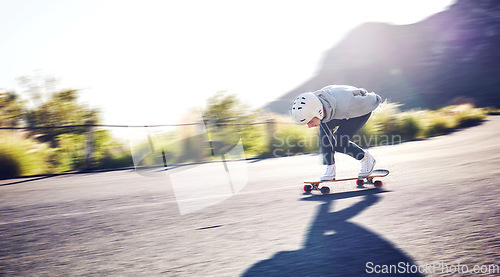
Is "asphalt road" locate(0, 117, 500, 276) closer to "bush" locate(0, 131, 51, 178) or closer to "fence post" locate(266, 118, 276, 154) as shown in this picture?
"bush" locate(0, 131, 51, 178)

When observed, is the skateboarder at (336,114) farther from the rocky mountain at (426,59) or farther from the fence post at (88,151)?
the rocky mountain at (426,59)

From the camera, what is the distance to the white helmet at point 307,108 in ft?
14.5

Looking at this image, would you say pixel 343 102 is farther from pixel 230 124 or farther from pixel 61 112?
pixel 61 112

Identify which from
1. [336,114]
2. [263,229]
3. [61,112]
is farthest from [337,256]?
[61,112]

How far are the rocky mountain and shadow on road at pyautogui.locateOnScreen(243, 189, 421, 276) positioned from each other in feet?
161

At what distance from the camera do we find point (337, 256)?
2.53 metres

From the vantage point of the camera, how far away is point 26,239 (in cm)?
343

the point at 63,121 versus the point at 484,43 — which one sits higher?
the point at 63,121

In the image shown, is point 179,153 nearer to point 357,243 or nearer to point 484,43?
point 357,243

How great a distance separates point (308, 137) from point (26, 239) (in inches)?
449

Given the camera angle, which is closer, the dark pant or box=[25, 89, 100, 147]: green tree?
the dark pant

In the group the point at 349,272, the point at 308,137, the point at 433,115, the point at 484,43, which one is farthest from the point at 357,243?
the point at 484,43

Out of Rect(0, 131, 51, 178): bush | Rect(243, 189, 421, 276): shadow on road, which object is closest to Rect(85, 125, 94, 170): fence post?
Rect(0, 131, 51, 178): bush

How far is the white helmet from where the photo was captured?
14.5 feet
